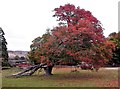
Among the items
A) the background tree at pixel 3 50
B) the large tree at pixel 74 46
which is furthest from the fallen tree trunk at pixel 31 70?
the background tree at pixel 3 50

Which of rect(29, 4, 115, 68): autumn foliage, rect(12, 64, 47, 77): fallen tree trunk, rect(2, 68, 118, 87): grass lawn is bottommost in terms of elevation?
rect(2, 68, 118, 87): grass lawn

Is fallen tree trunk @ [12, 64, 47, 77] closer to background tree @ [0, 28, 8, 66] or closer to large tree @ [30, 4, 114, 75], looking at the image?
large tree @ [30, 4, 114, 75]

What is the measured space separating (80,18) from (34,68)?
5.23 m

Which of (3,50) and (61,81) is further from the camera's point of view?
(3,50)

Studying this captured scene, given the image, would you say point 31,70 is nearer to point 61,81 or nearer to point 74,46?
point 74,46

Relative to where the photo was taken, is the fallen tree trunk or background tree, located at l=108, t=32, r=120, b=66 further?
background tree, located at l=108, t=32, r=120, b=66

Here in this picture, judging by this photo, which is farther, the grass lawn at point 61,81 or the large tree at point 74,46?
Result: the large tree at point 74,46

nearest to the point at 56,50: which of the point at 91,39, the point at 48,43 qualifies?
the point at 48,43

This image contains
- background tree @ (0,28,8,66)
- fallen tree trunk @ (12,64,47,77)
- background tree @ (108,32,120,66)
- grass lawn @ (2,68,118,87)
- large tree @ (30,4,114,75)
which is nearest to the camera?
grass lawn @ (2,68,118,87)

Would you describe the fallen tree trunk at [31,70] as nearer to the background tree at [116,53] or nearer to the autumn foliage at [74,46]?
the autumn foliage at [74,46]

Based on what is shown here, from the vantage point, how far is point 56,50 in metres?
18.8

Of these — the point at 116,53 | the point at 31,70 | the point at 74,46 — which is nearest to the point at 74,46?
the point at 74,46

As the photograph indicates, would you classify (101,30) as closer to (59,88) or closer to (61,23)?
(61,23)

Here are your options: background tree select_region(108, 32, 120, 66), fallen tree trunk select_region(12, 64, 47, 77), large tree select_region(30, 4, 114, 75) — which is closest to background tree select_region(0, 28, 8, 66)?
fallen tree trunk select_region(12, 64, 47, 77)
